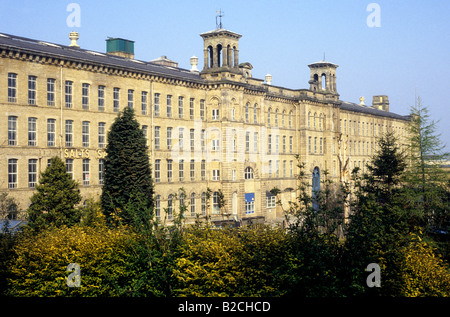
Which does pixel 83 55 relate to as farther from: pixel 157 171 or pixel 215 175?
pixel 215 175

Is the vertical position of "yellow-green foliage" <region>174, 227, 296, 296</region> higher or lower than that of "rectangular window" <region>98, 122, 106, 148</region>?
lower

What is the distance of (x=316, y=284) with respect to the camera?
2259cm

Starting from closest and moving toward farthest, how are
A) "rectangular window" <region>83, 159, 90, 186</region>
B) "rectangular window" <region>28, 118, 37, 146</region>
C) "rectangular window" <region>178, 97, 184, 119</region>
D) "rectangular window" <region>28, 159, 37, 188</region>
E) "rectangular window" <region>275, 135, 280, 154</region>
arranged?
"rectangular window" <region>28, 159, 37, 188</region> → "rectangular window" <region>28, 118, 37, 146</region> → "rectangular window" <region>83, 159, 90, 186</region> → "rectangular window" <region>178, 97, 184, 119</region> → "rectangular window" <region>275, 135, 280, 154</region>

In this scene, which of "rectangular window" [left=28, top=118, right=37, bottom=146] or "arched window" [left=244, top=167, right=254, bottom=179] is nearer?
"rectangular window" [left=28, top=118, right=37, bottom=146]

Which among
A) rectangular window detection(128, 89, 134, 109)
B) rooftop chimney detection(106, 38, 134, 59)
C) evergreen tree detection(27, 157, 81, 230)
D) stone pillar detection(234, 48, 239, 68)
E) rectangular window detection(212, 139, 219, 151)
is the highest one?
rooftop chimney detection(106, 38, 134, 59)

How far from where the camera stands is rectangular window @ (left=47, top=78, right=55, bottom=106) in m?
52.6

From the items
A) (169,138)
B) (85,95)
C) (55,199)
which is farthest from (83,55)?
(55,199)

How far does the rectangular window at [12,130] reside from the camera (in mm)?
49588

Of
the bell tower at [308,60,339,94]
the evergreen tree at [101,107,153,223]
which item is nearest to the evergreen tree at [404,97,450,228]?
the evergreen tree at [101,107,153,223]

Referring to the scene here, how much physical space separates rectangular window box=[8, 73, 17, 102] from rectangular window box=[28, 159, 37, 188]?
552 centimetres

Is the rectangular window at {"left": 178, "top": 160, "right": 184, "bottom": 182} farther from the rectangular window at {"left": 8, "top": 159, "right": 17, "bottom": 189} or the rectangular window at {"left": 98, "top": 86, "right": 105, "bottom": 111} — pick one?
the rectangular window at {"left": 8, "top": 159, "right": 17, "bottom": 189}

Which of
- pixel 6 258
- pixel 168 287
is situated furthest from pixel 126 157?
pixel 168 287

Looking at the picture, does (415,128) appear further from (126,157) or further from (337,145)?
(337,145)

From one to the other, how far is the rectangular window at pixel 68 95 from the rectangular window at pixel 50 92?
1.36 meters
